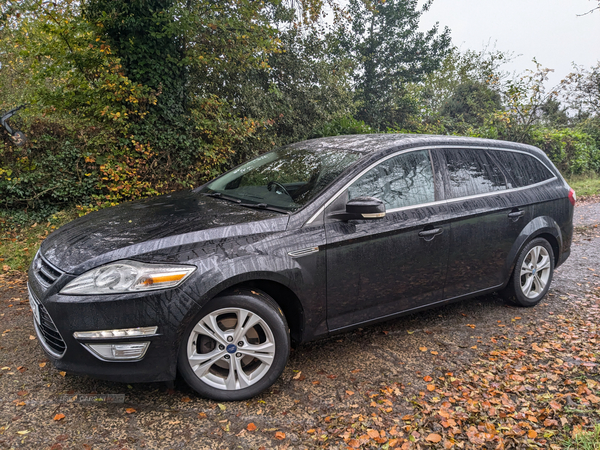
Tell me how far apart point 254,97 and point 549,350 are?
940 cm

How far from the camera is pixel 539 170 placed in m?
4.66

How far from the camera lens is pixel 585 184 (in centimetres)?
1484

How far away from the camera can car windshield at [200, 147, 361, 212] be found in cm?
333

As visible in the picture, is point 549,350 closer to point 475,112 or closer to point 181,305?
point 181,305

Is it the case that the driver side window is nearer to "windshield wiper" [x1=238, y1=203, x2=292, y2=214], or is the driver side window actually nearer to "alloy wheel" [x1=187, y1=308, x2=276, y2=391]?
"windshield wiper" [x1=238, y1=203, x2=292, y2=214]

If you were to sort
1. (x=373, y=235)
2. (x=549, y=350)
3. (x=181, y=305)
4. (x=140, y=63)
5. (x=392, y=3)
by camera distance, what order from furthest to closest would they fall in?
(x=392, y=3)
(x=140, y=63)
(x=549, y=350)
(x=373, y=235)
(x=181, y=305)

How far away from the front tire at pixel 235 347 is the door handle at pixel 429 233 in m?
1.36

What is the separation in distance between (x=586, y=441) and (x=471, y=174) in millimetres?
2286

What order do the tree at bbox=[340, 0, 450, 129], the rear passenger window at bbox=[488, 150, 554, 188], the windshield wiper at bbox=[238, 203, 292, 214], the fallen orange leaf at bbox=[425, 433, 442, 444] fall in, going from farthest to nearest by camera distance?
the tree at bbox=[340, 0, 450, 129]
the rear passenger window at bbox=[488, 150, 554, 188]
the windshield wiper at bbox=[238, 203, 292, 214]
the fallen orange leaf at bbox=[425, 433, 442, 444]

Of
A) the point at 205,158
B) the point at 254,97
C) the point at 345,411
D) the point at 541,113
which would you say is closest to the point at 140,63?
the point at 205,158

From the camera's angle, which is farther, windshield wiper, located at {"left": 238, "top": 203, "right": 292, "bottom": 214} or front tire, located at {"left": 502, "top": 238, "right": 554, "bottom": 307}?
front tire, located at {"left": 502, "top": 238, "right": 554, "bottom": 307}

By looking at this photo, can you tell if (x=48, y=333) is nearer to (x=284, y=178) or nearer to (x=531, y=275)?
(x=284, y=178)

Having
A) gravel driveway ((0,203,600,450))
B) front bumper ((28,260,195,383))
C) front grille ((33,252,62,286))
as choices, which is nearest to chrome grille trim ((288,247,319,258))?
front bumper ((28,260,195,383))

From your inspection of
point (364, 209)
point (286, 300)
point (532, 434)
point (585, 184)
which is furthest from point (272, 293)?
point (585, 184)
